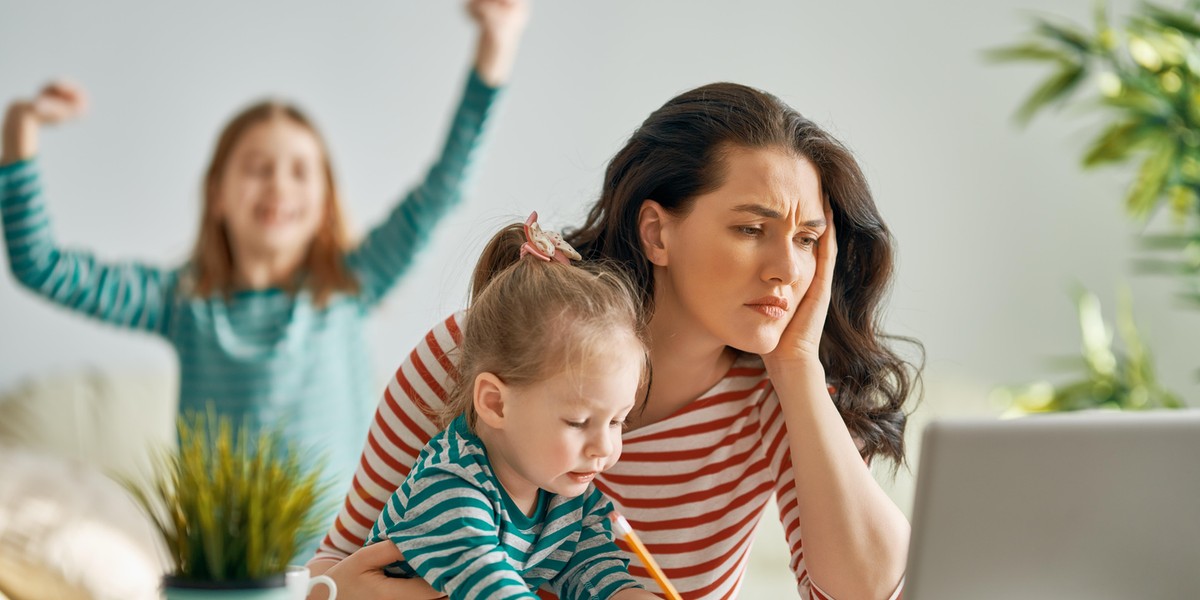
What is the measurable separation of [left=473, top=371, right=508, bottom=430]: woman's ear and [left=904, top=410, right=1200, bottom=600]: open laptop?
0.37m

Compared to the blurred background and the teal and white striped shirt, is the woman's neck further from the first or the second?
the blurred background

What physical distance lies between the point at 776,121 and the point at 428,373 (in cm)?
50

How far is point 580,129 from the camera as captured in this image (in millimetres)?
3473

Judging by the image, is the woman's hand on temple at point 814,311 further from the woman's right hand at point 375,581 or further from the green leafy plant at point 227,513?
the green leafy plant at point 227,513

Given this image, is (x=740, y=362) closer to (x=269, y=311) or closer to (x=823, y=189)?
(x=823, y=189)

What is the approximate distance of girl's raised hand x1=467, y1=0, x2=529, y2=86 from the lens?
8.69ft

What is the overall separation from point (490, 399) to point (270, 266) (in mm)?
1790

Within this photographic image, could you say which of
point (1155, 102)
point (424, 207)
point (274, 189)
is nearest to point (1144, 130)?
point (1155, 102)

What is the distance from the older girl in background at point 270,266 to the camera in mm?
2596

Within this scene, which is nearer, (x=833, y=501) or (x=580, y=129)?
(x=833, y=501)

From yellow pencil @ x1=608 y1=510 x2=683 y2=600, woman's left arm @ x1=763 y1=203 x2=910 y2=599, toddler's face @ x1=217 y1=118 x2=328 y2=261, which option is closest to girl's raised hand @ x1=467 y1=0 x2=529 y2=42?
toddler's face @ x1=217 y1=118 x2=328 y2=261

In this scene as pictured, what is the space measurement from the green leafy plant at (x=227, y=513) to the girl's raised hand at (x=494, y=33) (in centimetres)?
187

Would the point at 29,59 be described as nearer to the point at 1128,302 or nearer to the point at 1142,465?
the point at 1142,465

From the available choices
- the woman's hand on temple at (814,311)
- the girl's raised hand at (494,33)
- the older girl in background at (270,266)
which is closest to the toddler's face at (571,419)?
the woman's hand on temple at (814,311)
